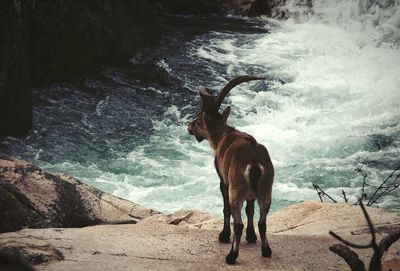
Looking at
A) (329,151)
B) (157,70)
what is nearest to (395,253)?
(329,151)

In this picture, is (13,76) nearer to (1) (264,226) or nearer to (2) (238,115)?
(2) (238,115)

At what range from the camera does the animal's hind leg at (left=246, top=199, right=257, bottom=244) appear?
15.6 ft

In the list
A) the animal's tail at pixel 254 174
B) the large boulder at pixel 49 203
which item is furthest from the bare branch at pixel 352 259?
the large boulder at pixel 49 203

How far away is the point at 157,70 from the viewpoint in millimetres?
15164

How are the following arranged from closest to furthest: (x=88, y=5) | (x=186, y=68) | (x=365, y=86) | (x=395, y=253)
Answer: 1. (x=395, y=253)
2. (x=365, y=86)
3. (x=88, y=5)
4. (x=186, y=68)

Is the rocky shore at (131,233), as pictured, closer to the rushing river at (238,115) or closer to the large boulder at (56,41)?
the rushing river at (238,115)

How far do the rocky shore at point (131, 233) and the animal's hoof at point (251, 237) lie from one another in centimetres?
12

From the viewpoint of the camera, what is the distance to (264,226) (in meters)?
4.38

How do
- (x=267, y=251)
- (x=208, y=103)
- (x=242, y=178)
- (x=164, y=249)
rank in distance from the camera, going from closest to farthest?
(x=242, y=178) → (x=267, y=251) → (x=164, y=249) → (x=208, y=103)

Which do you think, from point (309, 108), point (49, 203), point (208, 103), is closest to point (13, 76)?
point (49, 203)

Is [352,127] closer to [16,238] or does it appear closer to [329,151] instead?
[329,151]

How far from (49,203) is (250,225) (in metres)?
2.19

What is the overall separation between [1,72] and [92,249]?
7386mm

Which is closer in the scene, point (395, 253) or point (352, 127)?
point (395, 253)
